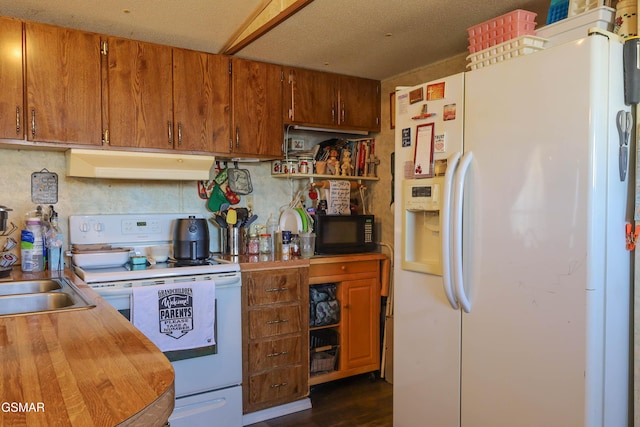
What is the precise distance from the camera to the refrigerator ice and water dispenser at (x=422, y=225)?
79.6 inches

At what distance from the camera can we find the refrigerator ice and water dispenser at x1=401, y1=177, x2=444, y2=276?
2021 mm

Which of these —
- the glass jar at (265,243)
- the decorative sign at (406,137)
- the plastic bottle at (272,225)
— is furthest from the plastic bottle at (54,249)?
the decorative sign at (406,137)

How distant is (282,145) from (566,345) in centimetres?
207

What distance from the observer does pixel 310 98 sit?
3.19m

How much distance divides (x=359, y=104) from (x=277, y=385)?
6.53 feet

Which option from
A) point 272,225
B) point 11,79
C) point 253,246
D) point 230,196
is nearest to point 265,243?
point 253,246

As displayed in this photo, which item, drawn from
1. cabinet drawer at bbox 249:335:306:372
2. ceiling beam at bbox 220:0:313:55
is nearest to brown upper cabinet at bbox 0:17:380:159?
ceiling beam at bbox 220:0:313:55

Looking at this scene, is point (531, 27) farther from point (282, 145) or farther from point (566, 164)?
point (282, 145)

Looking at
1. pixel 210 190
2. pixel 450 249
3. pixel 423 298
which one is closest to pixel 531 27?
pixel 450 249

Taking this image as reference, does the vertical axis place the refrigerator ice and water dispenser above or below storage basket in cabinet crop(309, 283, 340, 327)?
above

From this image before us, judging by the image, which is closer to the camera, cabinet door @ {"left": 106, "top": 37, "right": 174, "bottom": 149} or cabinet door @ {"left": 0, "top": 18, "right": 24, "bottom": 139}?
cabinet door @ {"left": 0, "top": 18, "right": 24, "bottom": 139}

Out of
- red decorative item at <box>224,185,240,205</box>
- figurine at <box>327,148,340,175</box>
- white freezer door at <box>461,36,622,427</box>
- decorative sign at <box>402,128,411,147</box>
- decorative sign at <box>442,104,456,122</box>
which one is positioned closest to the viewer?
white freezer door at <box>461,36,622,427</box>

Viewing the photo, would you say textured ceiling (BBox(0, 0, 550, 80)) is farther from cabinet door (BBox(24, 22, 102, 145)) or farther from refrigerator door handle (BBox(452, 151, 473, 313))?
refrigerator door handle (BBox(452, 151, 473, 313))

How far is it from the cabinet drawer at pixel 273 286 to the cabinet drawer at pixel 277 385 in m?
0.42
